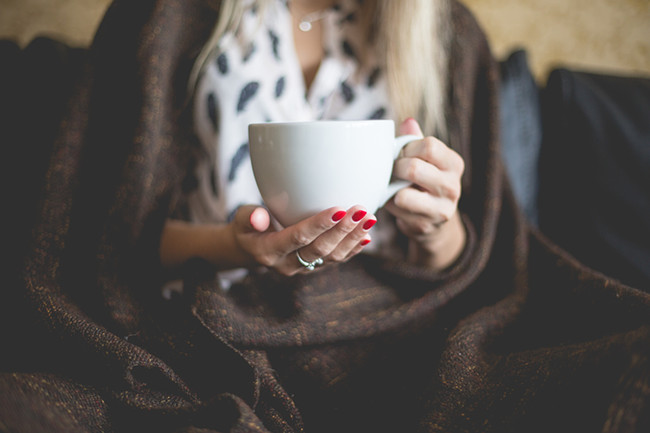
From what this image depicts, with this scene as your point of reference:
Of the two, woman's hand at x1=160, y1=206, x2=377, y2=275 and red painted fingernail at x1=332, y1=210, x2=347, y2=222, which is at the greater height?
red painted fingernail at x1=332, y1=210, x2=347, y2=222

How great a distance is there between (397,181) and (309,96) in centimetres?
34

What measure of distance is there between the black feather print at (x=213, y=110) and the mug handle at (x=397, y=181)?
35cm

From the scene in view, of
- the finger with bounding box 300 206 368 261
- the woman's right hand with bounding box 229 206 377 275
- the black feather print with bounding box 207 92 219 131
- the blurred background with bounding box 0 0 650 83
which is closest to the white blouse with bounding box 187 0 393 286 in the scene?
the black feather print with bounding box 207 92 219 131

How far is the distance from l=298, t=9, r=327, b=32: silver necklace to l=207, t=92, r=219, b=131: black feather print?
0.25 meters

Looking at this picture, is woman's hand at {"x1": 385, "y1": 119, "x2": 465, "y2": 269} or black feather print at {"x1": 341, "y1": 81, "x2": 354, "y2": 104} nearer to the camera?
woman's hand at {"x1": 385, "y1": 119, "x2": 465, "y2": 269}

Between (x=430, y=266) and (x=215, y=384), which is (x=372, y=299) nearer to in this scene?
(x=430, y=266)

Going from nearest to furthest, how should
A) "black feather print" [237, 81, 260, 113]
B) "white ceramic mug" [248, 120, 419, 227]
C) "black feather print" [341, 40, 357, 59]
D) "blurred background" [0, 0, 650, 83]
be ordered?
"white ceramic mug" [248, 120, 419, 227] < "black feather print" [237, 81, 260, 113] < "black feather print" [341, 40, 357, 59] < "blurred background" [0, 0, 650, 83]

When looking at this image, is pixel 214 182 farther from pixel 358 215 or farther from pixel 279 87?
pixel 358 215

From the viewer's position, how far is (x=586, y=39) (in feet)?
3.59

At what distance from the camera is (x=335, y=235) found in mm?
427

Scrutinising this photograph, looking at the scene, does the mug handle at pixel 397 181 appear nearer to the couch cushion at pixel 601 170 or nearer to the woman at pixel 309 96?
the woman at pixel 309 96

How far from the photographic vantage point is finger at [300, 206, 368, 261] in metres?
0.41

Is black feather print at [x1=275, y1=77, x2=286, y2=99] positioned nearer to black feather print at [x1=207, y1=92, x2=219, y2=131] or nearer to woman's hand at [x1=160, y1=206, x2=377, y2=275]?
black feather print at [x1=207, y1=92, x2=219, y2=131]

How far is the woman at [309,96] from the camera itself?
1.69 feet
